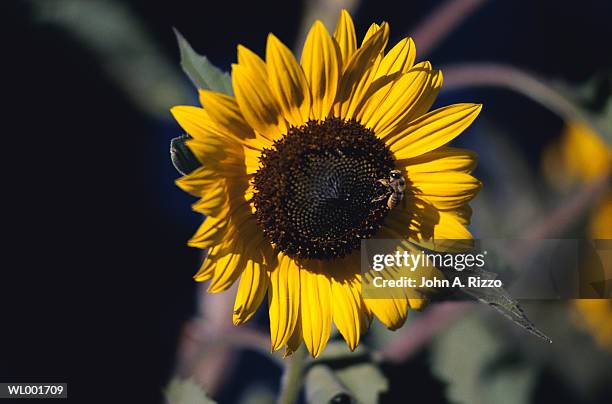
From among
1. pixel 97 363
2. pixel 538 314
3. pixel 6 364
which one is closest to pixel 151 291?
pixel 97 363

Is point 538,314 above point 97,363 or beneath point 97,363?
above

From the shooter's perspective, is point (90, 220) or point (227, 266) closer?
point (227, 266)

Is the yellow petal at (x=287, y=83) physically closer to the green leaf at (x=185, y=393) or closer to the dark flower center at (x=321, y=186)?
the dark flower center at (x=321, y=186)

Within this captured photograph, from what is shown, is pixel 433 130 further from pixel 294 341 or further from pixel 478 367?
pixel 478 367

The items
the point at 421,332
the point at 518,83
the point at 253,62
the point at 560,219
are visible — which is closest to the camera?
the point at 253,62

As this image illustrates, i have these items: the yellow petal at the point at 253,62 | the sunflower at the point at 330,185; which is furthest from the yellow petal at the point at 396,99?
the yellow petal at the point at 253,62

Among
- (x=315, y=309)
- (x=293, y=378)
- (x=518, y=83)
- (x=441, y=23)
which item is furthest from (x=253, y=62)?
(x=441, y=23)

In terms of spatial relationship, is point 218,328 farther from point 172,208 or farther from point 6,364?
point 6,364
